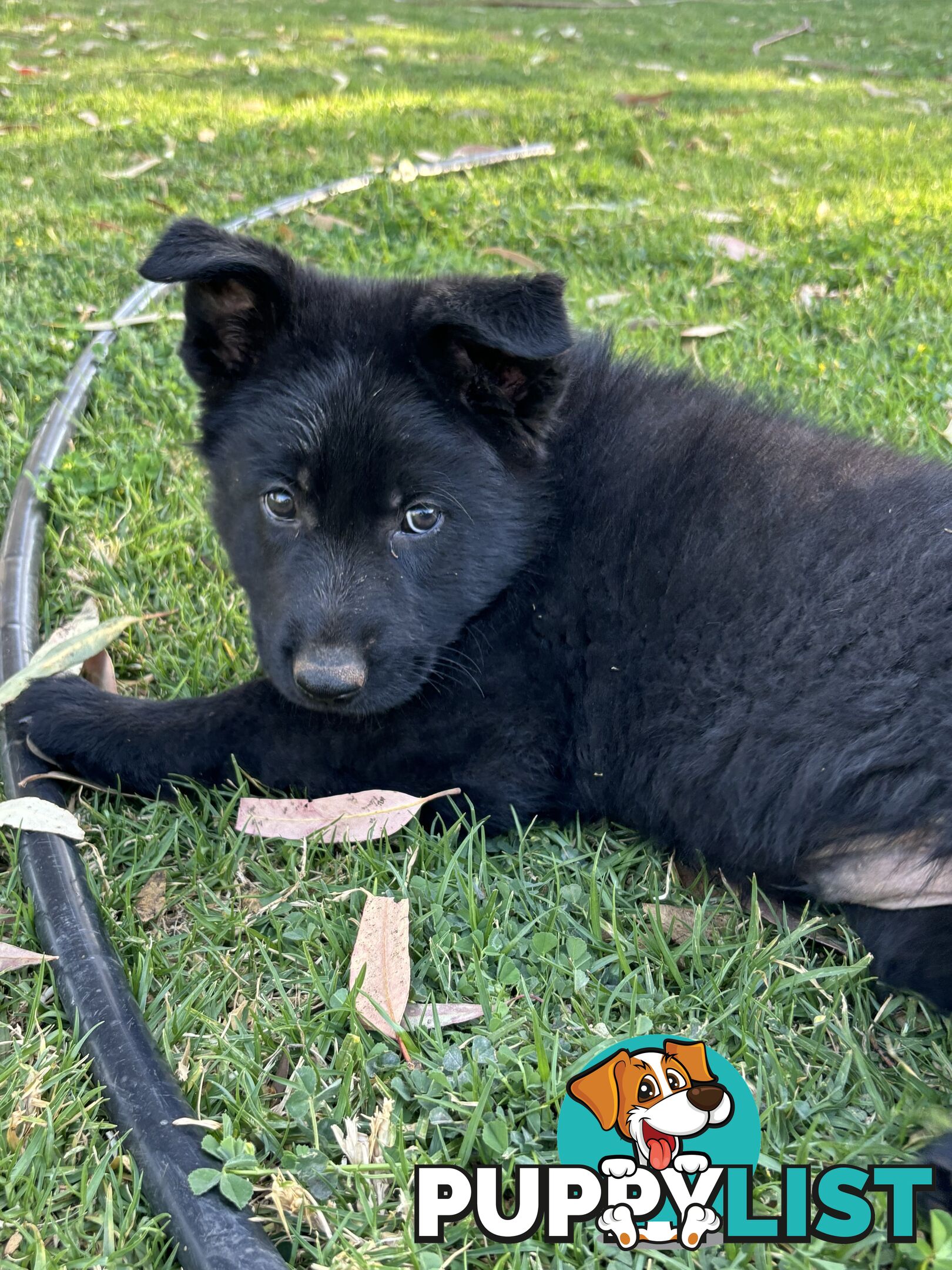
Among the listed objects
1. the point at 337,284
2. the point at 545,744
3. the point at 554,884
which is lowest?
the point at 554,884

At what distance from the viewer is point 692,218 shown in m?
5.83

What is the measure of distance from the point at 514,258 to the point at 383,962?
13.1 ft

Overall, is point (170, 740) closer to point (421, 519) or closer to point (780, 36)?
point (421, 519)

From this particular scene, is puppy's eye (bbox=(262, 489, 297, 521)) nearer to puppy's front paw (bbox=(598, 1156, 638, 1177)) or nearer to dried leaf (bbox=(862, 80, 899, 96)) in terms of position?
puppy's front paw (bbox=(598, 1156, 638, 1177))

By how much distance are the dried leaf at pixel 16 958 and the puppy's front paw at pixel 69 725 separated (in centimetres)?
56

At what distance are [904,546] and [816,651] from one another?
0.28m

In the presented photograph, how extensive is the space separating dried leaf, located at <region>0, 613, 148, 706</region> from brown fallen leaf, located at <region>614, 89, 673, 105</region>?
7513mm

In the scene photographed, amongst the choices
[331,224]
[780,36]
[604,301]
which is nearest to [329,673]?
[604,301]

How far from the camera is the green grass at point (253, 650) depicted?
165 centimetres

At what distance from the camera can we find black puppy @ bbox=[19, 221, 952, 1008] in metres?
Answer: 2.01

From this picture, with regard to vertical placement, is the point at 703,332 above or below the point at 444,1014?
above

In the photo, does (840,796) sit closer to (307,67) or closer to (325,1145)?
(325,1145)

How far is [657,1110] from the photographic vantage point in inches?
64.7

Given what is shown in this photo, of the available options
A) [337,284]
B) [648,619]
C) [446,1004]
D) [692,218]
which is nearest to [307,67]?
[692,218]
